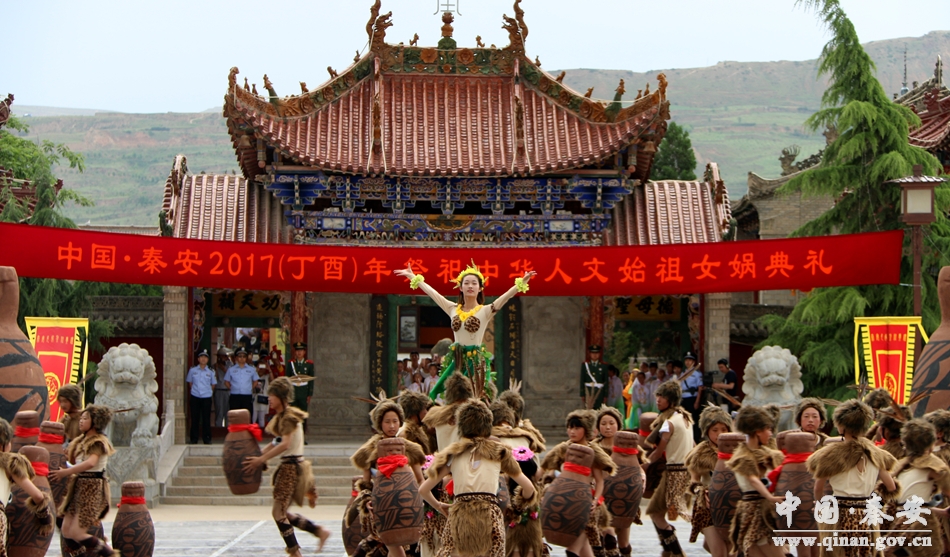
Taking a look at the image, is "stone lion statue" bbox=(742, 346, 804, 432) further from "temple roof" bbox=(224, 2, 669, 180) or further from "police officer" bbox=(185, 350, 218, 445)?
Result: "police officer" bbox=(185, 350, 218, 445)

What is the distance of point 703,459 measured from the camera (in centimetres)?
1015

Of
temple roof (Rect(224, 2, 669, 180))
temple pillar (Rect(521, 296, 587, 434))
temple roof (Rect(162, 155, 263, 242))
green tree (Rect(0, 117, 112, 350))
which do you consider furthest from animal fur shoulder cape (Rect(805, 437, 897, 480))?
green tree (Rect(0, 117, 112, 350))

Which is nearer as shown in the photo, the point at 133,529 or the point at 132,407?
the point at 133,529

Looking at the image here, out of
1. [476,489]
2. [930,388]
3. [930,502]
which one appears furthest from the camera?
[930,388]

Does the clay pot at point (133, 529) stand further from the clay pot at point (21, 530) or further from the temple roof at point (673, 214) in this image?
the temple roof at point (673, 214)

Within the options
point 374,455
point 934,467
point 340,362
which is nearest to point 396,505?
point 374,455

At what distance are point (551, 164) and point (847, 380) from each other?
570 centimetres

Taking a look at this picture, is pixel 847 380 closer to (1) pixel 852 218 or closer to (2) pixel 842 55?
(1) pixel 852 218

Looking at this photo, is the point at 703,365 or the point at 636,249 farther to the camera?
the point at 703,365

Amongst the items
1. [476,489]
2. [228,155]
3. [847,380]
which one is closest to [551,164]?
[847,380]

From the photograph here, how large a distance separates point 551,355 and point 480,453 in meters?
12.5

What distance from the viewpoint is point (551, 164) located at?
1969 centimetres

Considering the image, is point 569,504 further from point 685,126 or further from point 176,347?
point 685,126

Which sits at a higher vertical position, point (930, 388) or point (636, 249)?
point (636, 249)
